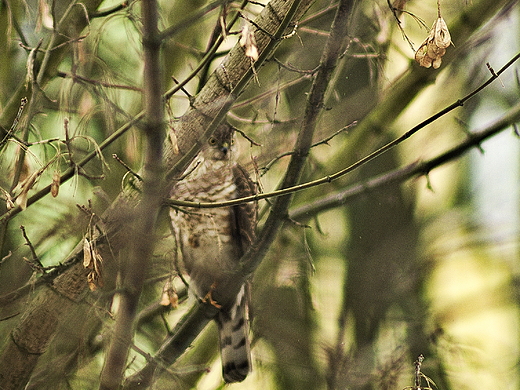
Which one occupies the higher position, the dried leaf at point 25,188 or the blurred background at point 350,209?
the blurred background at point 350,209

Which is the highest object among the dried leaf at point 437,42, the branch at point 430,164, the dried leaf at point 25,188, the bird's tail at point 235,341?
the branch at point 430,164

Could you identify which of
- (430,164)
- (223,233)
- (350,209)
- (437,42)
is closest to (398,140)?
(437,42)

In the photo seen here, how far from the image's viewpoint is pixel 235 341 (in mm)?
3879

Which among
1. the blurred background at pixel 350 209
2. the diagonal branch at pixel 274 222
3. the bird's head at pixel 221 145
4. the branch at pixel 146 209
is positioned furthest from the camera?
the bird's head at pixel 221 145

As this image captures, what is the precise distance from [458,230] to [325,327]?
3.57ft

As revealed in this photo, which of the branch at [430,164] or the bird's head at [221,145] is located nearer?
the branch at [430,164]

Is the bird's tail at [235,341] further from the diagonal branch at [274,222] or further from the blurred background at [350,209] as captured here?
the diagonal branch at [274,222]

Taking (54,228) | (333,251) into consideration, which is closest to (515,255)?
(333,251)

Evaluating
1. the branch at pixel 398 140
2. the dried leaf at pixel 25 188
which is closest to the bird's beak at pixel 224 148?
the branch at pixel 398 140

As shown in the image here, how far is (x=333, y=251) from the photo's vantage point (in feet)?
14.8

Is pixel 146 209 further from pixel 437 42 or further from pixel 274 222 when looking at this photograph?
pixel 437 42

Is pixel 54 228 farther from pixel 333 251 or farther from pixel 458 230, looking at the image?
pixel 458 230

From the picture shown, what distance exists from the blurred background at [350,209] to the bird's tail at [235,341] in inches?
2.9

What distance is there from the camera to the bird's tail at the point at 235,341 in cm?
380
